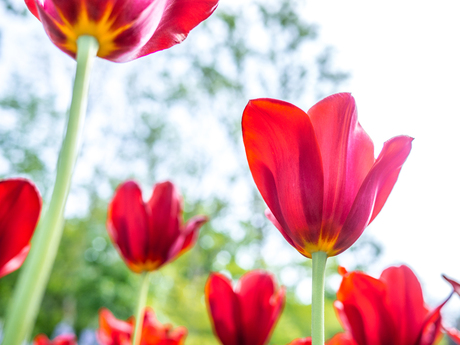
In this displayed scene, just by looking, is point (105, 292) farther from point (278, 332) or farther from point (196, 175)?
point (278, 332)

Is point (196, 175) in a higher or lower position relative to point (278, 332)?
higher

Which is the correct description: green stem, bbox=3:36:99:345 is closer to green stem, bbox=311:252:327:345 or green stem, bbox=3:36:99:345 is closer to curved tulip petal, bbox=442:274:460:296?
green stem, bbox=311:252:327:345

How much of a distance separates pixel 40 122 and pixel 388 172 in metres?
8.34

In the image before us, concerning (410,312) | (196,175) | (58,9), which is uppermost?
(196,175)

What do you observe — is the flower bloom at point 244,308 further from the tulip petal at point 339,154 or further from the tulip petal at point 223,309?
the tulip petal at point 339,154

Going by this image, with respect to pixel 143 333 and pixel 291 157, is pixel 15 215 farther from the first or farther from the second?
pixel 143 333

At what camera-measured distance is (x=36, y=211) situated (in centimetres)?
28

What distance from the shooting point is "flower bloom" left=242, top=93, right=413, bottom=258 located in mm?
272

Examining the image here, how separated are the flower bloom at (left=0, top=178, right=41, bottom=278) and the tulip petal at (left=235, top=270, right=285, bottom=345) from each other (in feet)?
1.01

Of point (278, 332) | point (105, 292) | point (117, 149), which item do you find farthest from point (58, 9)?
point (117, 149)

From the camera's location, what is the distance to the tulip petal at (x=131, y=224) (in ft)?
1.83

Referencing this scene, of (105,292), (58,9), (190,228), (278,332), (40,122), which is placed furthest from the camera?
(40,122)

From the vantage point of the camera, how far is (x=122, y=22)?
244 mm

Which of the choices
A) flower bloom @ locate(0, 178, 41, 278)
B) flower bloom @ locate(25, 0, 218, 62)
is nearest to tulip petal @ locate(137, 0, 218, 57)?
flower bloom @ locate(25, 0, 218, 62)
